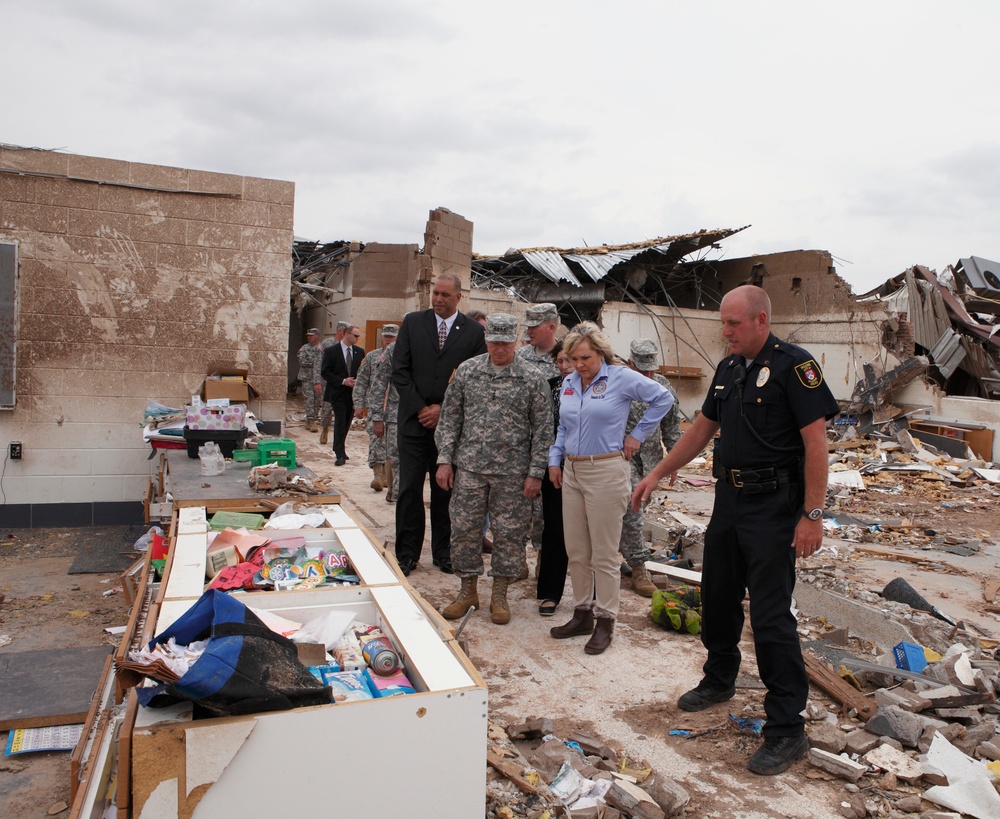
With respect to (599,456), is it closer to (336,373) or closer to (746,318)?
(746,318)

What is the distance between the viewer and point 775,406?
314 cm

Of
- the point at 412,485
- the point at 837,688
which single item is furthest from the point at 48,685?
the point at 837,688

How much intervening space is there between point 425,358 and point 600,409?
167 centimetres

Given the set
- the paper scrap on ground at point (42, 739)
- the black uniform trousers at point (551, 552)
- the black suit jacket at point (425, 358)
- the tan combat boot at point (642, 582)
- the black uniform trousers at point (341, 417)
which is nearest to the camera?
the paper scrap on ground at point (42, 739)

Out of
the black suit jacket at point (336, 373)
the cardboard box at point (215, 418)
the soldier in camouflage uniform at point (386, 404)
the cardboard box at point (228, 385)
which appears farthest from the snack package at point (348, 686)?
the black suit jacket at point (336, 373)

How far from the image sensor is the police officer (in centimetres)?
305

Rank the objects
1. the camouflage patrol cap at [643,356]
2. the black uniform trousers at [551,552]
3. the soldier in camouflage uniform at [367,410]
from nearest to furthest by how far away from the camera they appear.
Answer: the black uniform trousers at [551,552] < the camouflage patrol cap at [643,356] < the soldier in camouflage uniform at [367,410]

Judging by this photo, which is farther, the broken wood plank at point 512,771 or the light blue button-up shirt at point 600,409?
the light blue button-up shirt at point 600,409

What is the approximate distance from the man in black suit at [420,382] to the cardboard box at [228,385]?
2668 mm

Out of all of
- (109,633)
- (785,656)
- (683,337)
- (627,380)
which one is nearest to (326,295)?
(683,337)

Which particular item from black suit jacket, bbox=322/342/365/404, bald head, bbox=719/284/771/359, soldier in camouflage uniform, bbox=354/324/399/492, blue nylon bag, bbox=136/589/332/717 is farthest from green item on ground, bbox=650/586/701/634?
black suit jacket, bbox=322/342/365/404

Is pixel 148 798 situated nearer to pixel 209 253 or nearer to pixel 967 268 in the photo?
pixel 209 253

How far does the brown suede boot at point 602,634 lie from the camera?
4.26 metres

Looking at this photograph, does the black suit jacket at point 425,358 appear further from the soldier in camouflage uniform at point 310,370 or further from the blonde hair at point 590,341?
the soldier in camouflage uniform at point 310,370
